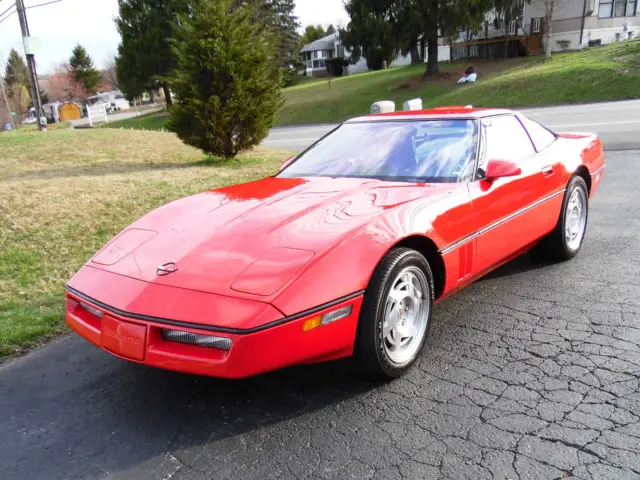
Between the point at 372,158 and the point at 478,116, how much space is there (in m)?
0.86

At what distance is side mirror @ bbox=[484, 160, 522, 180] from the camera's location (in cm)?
333

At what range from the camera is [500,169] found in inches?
131

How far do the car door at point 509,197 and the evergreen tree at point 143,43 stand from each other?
1227 inches

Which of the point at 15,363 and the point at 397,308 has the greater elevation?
the point at 397,308

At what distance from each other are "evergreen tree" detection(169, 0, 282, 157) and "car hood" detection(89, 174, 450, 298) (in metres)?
6.67

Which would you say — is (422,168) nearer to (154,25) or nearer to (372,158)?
(372,158)

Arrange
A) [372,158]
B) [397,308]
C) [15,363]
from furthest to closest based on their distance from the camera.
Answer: [372,158]
[15,363]
[397,308]

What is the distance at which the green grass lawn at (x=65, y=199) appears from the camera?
4195 millimetres

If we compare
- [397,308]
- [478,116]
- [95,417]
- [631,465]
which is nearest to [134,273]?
[95,417]

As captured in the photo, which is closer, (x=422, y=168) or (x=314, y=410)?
(x=314, y=410)

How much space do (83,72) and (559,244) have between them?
66.2 metres

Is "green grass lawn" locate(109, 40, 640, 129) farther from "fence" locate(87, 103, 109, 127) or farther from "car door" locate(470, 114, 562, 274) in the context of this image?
"car door" locate(470, 114, 562, 274)

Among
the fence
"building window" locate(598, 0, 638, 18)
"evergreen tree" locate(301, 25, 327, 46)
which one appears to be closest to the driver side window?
the fence

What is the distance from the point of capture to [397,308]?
2.76 m
